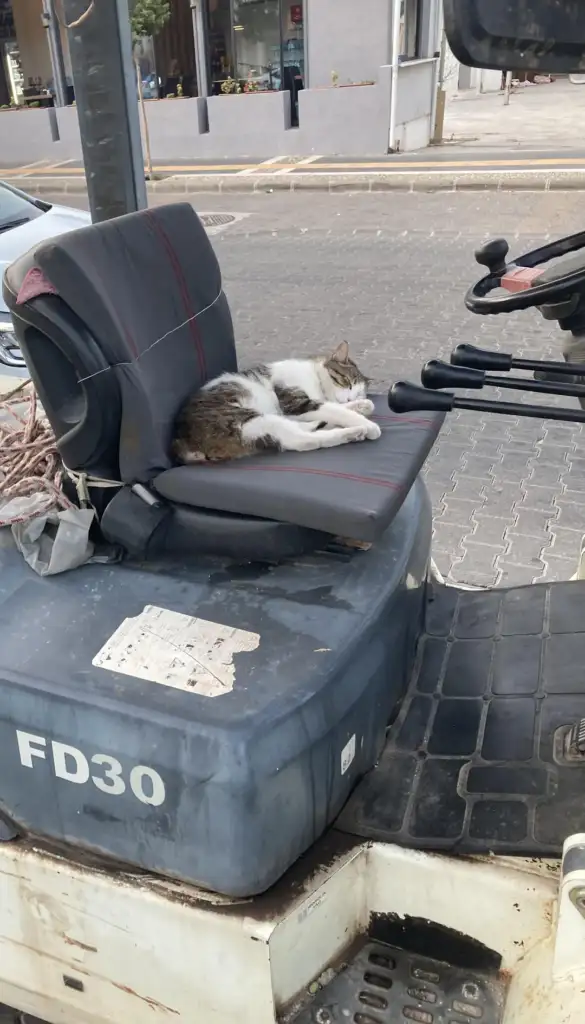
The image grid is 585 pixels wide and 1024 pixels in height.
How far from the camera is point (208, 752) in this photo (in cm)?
155

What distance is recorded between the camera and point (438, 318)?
754 centimetres

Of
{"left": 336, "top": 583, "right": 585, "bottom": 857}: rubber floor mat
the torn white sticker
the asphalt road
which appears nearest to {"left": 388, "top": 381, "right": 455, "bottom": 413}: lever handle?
the torn white sticker

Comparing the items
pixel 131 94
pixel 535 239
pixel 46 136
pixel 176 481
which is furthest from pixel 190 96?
pixel 176 481

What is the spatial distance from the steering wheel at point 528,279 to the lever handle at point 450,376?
285 mm

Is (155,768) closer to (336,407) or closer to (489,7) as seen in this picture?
(489,7)

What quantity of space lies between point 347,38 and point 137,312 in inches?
654

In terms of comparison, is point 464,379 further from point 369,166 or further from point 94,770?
point 369,166

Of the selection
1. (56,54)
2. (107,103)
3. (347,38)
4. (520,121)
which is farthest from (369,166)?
(107,103)

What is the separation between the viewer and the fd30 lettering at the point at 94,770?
63.6 inches

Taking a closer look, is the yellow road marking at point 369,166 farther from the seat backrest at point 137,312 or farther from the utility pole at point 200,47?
the seat backrest at point 137,312

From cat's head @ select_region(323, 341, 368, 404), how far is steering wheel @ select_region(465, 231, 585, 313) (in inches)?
45.1

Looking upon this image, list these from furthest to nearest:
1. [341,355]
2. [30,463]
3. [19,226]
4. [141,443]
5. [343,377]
Result: [19,226]
[341,355]
[343,377]
[30,463]
[141,443]

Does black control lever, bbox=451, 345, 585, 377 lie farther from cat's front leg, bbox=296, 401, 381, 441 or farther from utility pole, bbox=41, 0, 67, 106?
utility pole, bbox=41, 0, 67, 106

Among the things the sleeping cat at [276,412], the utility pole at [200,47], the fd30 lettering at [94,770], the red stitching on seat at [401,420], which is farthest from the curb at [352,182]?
the fd30 lettering at [94,770]
